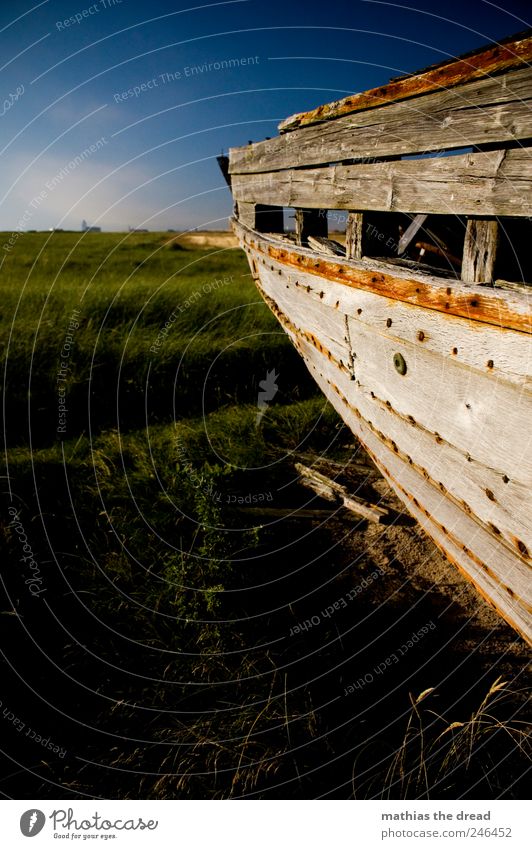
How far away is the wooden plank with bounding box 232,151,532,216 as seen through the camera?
170 centimetres

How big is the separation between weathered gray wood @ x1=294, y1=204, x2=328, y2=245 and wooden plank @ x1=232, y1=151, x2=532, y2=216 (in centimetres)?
16

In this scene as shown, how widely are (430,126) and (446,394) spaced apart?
1029 millimetres

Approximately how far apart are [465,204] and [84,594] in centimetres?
314

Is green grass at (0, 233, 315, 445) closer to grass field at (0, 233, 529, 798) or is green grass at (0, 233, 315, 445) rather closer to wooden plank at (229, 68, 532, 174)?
grass field at (0, 233, 529, 798)

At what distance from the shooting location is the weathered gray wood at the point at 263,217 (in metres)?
4.28

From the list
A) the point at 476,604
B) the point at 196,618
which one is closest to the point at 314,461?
the point at 476,604

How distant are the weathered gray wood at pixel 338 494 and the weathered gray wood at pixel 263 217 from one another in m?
2.15

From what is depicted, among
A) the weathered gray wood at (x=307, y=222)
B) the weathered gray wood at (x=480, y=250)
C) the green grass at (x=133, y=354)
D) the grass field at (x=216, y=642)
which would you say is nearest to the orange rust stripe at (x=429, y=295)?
the weathered gray wood at (x=480, y=250)

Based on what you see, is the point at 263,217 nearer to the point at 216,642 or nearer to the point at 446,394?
the point at 446,394

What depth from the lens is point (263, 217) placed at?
4348mm

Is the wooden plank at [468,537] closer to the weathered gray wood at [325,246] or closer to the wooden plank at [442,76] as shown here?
the weathered gray wood at [325,246]

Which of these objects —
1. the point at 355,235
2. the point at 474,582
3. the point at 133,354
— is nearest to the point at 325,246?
the point at 355,235

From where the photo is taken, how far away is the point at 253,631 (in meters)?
3.30

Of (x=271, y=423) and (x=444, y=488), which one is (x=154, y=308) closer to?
(x=271, y=423)
